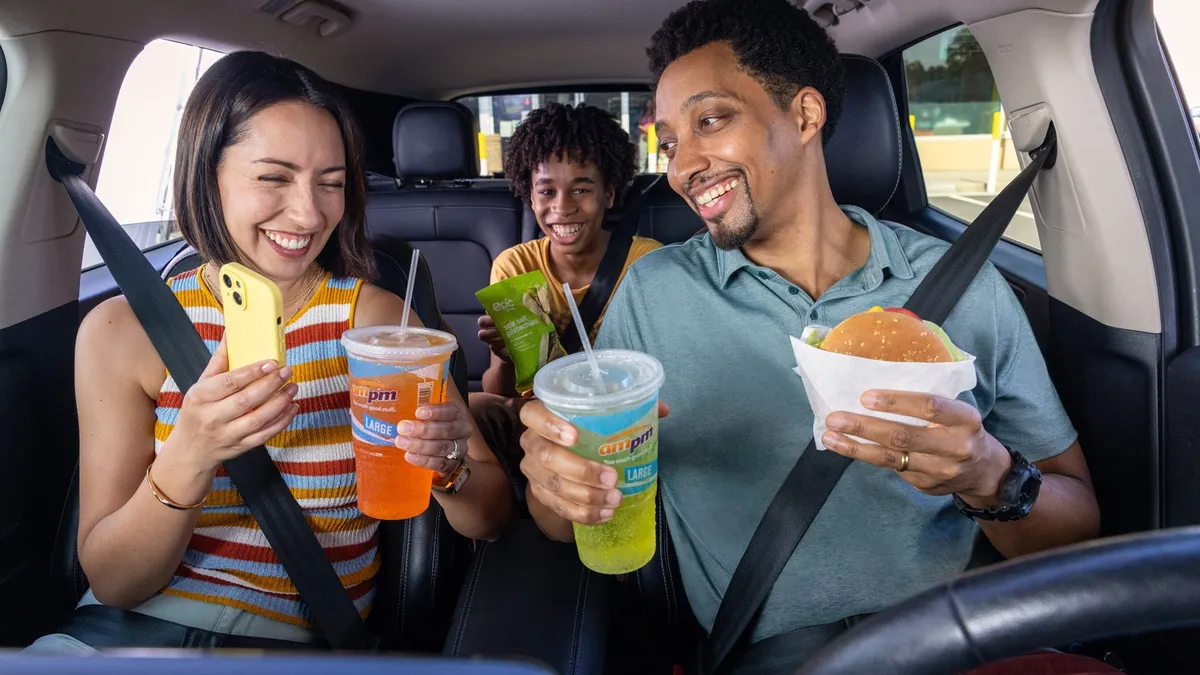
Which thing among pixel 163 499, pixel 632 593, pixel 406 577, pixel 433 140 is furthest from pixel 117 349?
pixel 433 140

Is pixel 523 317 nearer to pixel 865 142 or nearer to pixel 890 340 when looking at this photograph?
pixel 865 142

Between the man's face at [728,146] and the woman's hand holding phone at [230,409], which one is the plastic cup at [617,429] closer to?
the woman's hand holding phone at [230,409]

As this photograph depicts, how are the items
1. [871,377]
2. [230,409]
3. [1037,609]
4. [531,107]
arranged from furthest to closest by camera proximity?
1. [531,107]
2. [230,409]
3. [871,377]
4. [1037,609]

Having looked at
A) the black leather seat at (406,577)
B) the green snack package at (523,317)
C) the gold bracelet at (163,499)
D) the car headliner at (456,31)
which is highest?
the car headliner at (456,31)

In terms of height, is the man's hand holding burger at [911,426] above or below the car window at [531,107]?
below

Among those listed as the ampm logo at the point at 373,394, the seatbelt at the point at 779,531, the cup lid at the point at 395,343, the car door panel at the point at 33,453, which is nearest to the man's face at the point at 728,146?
the seatbelt at the point at 779,531

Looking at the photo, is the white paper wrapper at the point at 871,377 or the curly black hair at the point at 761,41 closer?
the white paper wrapper at the point at 871,377

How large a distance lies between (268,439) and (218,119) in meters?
0.59

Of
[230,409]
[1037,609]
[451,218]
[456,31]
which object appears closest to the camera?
[1037,609]

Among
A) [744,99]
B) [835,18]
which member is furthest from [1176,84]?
[835,18]

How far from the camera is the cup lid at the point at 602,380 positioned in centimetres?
97

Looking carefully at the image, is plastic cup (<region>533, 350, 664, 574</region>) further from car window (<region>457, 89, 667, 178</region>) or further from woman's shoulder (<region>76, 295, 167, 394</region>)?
car window (<region>457, 89, 667, 178</region>)

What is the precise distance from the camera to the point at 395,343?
3.82 ft

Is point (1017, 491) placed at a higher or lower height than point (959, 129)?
lower
